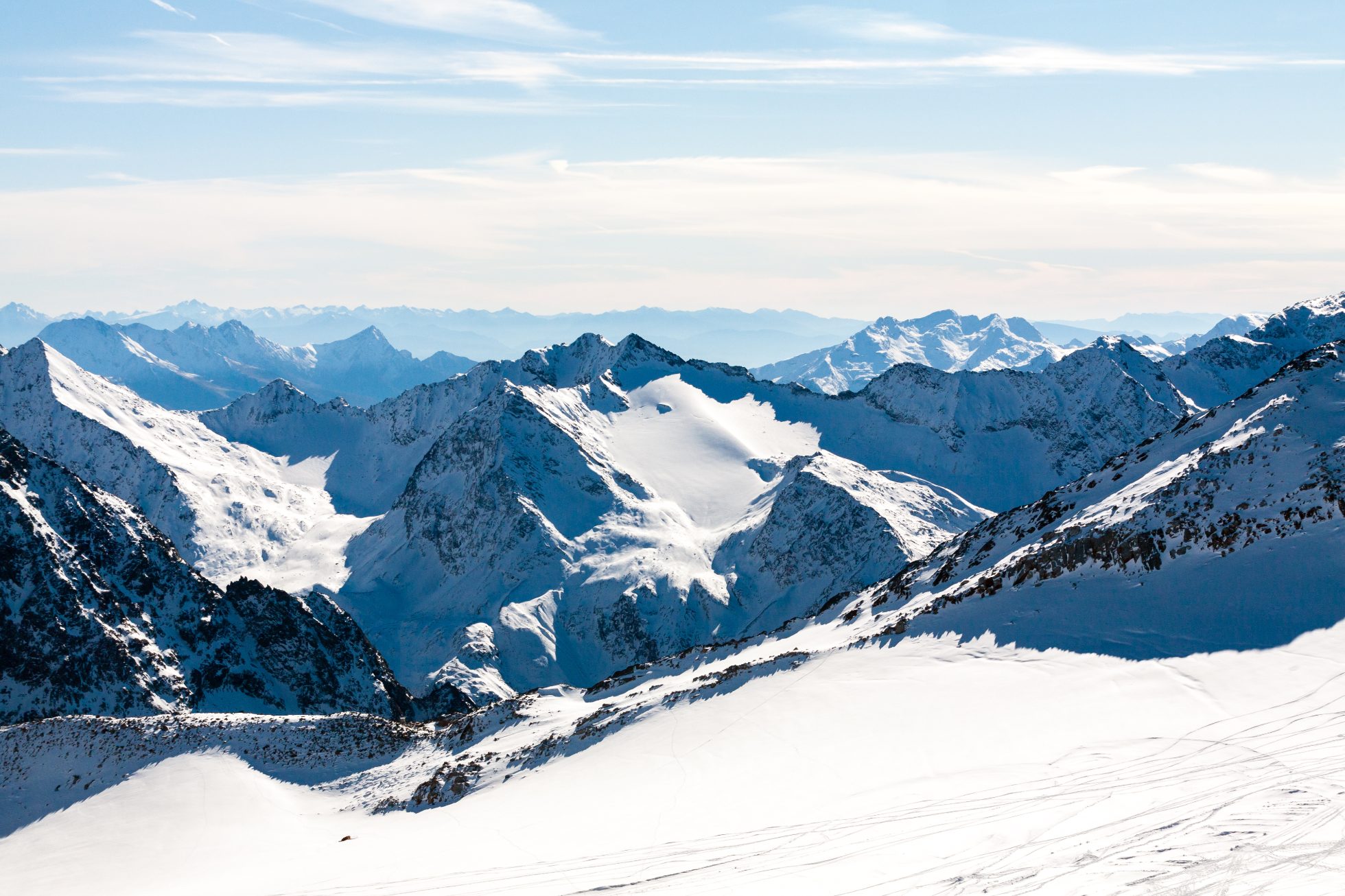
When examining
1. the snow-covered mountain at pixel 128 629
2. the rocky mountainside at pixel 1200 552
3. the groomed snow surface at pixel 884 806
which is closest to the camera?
the groomed snow surface at pixel 884 806

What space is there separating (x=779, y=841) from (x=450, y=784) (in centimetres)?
2881

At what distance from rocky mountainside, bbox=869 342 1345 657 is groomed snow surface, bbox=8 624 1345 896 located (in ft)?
7.36

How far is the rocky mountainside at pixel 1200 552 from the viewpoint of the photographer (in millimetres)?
42312

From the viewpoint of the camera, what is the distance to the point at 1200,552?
46.6 metres

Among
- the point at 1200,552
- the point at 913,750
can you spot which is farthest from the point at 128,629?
the point at 1200,552

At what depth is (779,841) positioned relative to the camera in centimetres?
3275

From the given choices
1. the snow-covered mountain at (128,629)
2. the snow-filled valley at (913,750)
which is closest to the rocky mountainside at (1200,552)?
the snow-filled valley at (913,750)

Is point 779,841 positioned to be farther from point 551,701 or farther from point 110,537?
point 110,537

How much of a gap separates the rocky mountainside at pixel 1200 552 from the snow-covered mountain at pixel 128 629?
255 feet

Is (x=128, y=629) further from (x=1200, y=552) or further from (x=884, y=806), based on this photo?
(x=1200, y=552)

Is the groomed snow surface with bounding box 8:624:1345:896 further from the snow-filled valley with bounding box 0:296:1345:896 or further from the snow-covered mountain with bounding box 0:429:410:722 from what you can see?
the snow-covered mountain with bounding box 0:429:410:722

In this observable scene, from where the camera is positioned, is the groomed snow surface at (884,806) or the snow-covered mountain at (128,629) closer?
the groomed snow surface at (884,806)

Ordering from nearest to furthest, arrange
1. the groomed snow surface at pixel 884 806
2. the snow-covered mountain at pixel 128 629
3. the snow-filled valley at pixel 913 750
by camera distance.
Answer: the groomed snow surface at pixel 884 806, the snow-filled valley at pixel 913 750, the snow-covered mountain at pixel 128 629

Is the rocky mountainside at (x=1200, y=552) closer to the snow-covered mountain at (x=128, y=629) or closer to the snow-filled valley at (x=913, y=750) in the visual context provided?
the snow-filled valley at (x=913, y=750)
